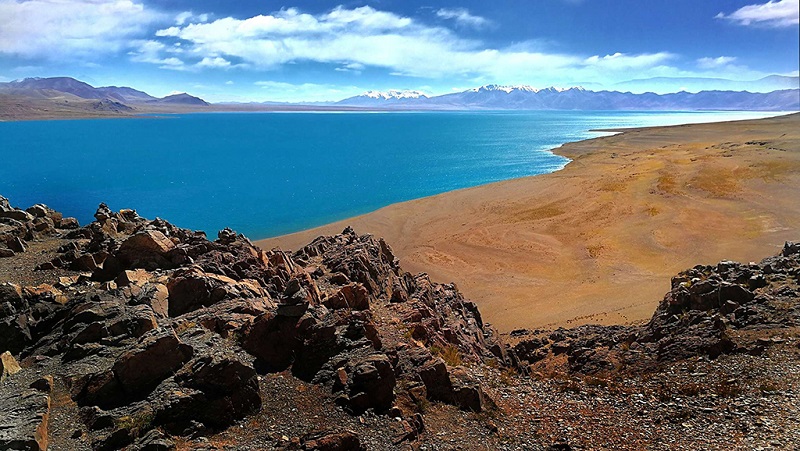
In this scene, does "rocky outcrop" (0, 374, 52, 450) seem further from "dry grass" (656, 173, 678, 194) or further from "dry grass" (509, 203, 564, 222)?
"dry grass" (656, 173, 678, 194)

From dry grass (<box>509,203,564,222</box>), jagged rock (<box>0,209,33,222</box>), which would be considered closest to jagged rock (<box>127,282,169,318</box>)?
jagged rock (<box>0,209,33,222</box>)

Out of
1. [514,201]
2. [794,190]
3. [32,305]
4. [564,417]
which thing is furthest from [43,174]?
[794,190]

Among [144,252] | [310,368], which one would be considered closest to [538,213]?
[144,252]

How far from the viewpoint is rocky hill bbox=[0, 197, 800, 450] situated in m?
11.7

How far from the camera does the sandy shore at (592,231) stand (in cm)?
3350

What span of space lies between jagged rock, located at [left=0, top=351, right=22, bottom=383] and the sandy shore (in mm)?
23940

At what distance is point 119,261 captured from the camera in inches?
755

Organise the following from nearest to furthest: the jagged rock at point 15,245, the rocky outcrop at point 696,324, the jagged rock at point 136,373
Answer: the jagged rock at point 136,373 < the rocky outcrop at point 696,324 < the jagged rock at point 15,245

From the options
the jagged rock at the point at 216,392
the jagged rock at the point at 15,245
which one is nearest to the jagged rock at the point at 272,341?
the jagged rock at the point at 216,392

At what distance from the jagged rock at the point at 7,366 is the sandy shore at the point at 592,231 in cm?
2394

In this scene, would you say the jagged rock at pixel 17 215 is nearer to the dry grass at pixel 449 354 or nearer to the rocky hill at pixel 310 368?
the rocky hill at pixel 310 368

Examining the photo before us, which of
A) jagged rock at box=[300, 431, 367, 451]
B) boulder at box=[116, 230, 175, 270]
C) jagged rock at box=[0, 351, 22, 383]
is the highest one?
boulder at box=[116, 230, 175, 270]

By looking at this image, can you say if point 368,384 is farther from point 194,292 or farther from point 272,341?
point 194,292

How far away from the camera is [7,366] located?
42.5ft
